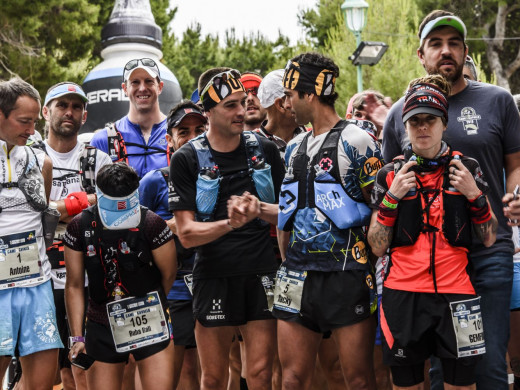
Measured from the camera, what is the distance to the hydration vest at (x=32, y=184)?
5219 millimetres

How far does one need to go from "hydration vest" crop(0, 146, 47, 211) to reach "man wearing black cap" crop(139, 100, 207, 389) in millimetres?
884

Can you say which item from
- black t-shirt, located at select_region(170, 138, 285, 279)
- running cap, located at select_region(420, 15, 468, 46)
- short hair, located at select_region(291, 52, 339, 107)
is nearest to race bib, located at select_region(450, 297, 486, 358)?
black t-shirt, located at select_region(170, 138, 285, 279)

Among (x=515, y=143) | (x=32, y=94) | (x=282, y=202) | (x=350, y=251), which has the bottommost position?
(x=350, y=251)

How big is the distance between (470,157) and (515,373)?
2220 mm

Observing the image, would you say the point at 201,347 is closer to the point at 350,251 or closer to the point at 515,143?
the point at 350,251

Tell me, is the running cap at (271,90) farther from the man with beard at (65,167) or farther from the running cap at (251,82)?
the man with beard at (65,167)

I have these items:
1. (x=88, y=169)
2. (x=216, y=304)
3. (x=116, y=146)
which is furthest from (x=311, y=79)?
(x=116, y=146)

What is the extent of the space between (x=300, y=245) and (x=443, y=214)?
0.94 meters

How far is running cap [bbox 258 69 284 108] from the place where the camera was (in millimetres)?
6410

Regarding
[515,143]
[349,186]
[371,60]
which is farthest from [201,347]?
[371,60]

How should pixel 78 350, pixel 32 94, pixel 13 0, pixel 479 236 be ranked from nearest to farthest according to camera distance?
pixel 479 236
pixel 78 350
pixel 32 94
pixel 13 0

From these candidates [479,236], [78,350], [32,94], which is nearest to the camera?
[479,236]

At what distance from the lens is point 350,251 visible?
14.7 ft

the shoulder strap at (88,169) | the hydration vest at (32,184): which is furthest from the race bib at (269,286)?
the shoulder strap at (88,169)
